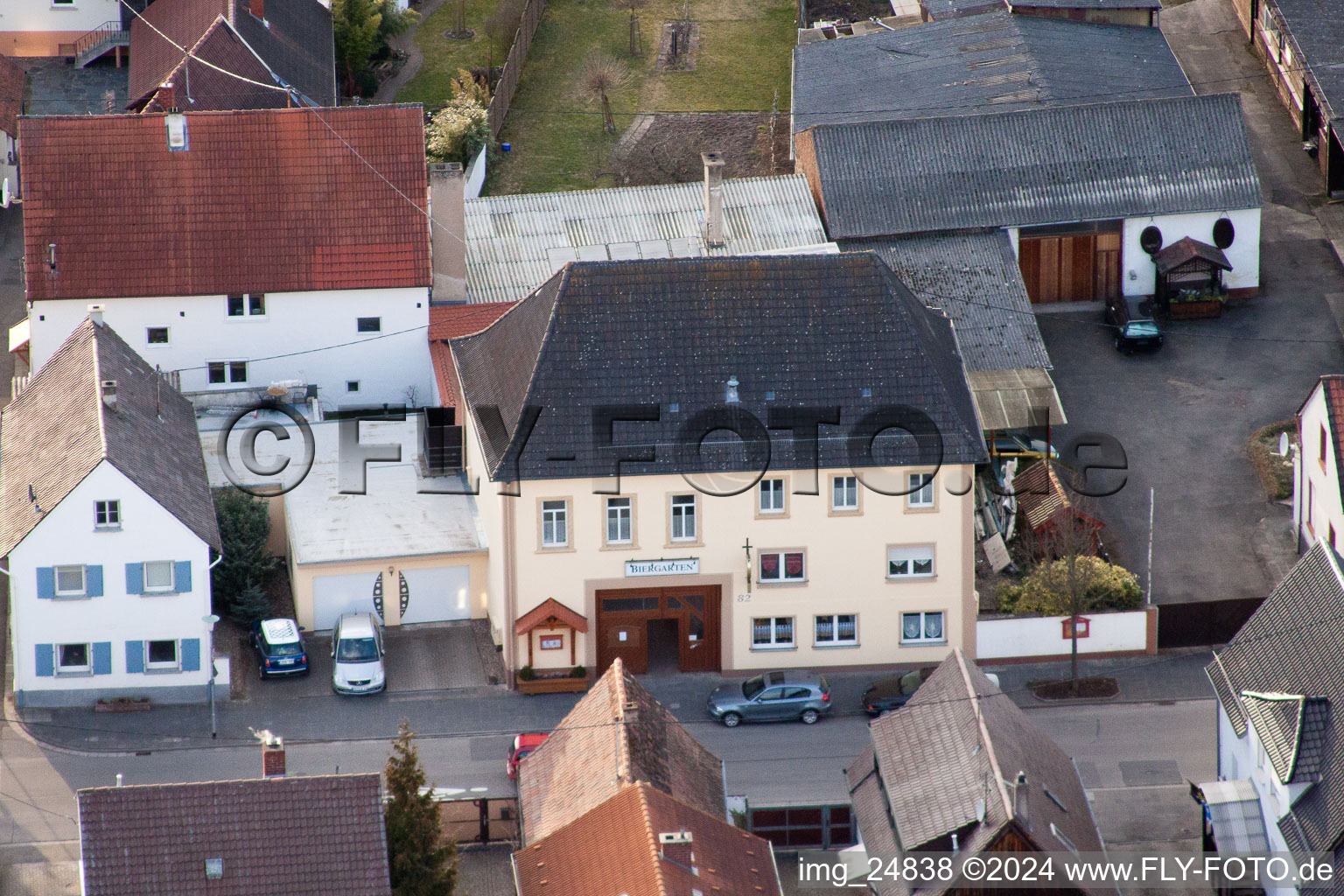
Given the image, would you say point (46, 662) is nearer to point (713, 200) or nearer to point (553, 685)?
point (553, 685)

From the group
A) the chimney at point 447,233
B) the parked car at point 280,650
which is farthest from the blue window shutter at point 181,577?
the chimney at point 447,233

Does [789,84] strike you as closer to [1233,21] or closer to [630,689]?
[1233,21]

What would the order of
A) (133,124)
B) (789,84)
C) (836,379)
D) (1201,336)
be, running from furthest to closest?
(789,84) → (1201,336) → (133,124) → (836,379)

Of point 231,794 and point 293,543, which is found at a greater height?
point 293,543

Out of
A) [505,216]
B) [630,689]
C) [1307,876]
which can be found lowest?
[1307,876]

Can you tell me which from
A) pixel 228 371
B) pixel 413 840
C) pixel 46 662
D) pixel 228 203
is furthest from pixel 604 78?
pixel 413 840

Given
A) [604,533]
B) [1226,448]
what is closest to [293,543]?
[604,533]

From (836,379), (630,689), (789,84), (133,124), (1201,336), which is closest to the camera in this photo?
(630,689)
